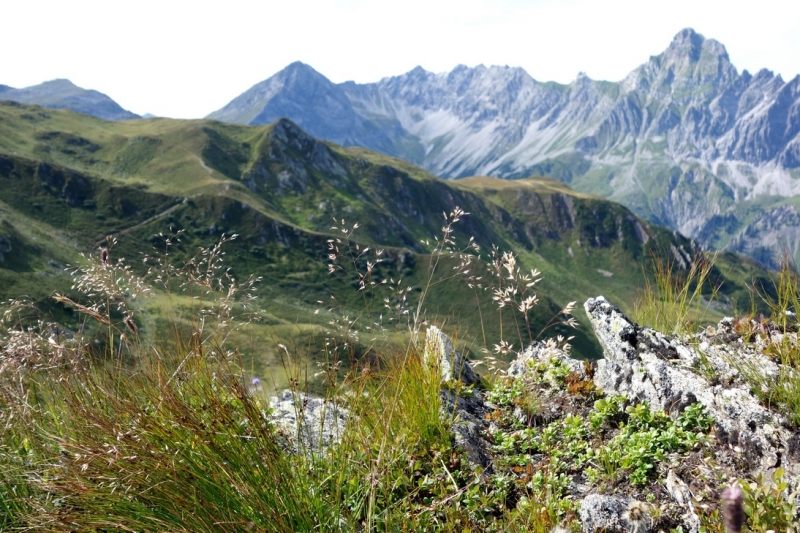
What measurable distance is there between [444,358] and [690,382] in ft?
10.5

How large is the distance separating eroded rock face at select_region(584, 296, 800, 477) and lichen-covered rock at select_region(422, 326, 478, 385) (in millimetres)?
1948

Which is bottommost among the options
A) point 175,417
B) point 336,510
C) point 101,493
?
point 336,510

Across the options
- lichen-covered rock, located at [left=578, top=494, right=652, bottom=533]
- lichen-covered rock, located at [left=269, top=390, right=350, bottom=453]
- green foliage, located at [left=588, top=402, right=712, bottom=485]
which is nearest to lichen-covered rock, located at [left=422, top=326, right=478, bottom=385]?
lichen-covered rock, located at [left=269, top=390, right=350, bottom=453]

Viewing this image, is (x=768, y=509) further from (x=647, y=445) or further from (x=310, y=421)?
(x=310, y=421)

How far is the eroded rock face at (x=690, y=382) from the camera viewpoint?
4.84m

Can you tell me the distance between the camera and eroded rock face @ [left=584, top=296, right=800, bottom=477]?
15.9 ft

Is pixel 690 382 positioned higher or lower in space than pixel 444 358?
higher

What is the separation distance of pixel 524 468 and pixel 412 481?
4.14 ft

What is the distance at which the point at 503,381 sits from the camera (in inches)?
294

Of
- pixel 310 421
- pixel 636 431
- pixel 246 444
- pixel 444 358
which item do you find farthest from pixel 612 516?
pixel 310 421

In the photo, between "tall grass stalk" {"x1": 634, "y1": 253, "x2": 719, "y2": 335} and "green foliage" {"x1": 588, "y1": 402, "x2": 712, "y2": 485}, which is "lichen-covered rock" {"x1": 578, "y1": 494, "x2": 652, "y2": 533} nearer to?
"green foliage" {"x1": 588, "y1": 402, "x2": 712, "y2": 485}

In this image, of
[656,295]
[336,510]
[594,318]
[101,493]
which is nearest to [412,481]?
[336,510]

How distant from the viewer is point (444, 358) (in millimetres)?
7559

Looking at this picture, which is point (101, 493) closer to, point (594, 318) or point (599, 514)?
point (599, 514)
